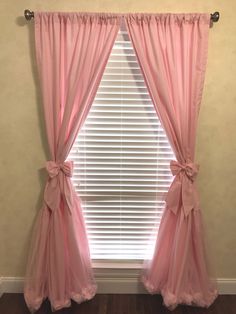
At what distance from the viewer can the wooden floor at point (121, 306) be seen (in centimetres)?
204

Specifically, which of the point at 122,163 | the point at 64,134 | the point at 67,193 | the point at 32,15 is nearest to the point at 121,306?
the point at 67,193

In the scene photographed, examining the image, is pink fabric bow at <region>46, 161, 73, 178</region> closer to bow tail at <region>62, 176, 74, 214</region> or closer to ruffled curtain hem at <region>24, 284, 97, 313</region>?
bow tail at <region>62, 176, 74, 214</region>

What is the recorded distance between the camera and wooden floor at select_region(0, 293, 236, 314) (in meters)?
2.04

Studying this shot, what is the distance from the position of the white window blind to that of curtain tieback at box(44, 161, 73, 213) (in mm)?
146

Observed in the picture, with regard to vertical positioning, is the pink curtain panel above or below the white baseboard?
above

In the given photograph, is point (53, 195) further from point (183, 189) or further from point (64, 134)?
point (183, 189)

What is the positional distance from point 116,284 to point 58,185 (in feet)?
2.91

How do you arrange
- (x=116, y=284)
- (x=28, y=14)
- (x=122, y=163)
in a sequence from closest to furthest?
(x=28, y=14), (x=122, y=163), (x=116, y=284)

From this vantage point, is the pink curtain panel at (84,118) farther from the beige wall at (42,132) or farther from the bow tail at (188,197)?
the beige wall at (42,132)

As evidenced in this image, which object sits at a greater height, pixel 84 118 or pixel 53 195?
pixel 84 118

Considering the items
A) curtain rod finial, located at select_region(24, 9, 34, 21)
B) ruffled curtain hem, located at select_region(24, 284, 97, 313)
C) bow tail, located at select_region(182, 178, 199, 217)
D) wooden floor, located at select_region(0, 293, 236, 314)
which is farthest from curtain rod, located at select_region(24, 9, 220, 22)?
wooden floor, located at select_region(0, 293, 236, 314)

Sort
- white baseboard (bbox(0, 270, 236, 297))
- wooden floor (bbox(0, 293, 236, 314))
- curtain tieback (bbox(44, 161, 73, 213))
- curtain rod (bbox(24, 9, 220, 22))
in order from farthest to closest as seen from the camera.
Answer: white baseboard (bbox(0, 270, 236, 297)) < wooden floor (bbox(0, 293, 236, 314)) < curtain tieback (bbox(44, 161, 73, 213)) < curtain rod (bbox(24, 9, 220, 22))

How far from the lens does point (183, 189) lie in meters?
1.91

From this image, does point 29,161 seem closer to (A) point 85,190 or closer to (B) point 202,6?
(A) point 85,190
